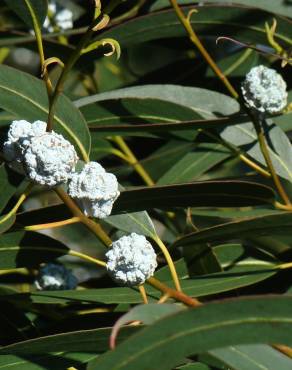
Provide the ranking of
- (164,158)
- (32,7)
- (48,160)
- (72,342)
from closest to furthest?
(48,160) → (72,342) → (32,7) → (164,158)

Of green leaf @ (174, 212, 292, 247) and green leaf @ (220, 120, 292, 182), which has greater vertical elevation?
green leaf @ (220, 120, 292, 182)

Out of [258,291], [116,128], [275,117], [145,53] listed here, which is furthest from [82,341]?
[145,53]

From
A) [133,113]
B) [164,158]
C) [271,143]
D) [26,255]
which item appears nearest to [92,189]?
[26,255]

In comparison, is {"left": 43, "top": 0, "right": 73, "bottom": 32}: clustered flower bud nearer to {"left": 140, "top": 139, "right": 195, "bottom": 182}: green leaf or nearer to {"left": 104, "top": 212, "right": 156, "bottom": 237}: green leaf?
{"left": 140, "top": 139, "right": 195, "bottom": 182}: green leaf

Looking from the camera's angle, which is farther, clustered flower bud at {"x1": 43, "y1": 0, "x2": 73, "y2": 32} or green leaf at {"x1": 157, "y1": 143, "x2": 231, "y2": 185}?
clustered flower bud at {"x1": 43, "y1": 0, "x2": 73, "y2": 32}

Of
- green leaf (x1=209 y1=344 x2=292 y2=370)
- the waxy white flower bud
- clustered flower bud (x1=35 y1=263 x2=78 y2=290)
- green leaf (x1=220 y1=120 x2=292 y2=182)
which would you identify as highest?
green leaf (x1=220 y1=120 x2=292 y2=182)

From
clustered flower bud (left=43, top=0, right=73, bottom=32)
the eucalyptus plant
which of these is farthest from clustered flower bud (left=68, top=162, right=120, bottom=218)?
clustered flower bud (left=43, top=0, right=73, bottom=32)

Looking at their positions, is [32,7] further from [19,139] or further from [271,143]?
[271,143]
